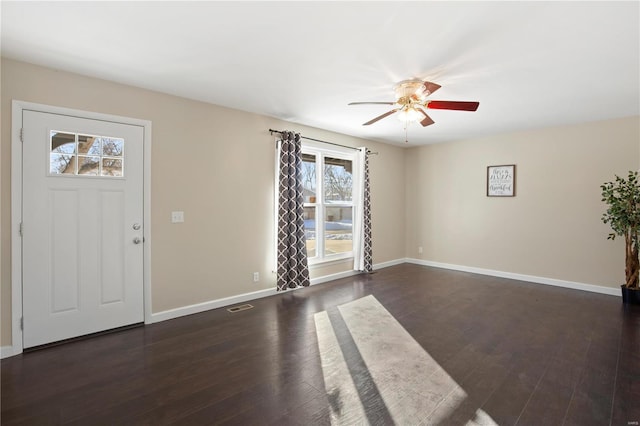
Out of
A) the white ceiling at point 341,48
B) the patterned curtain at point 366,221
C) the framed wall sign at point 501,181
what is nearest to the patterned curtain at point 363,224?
the patterned curtain at point 366,221

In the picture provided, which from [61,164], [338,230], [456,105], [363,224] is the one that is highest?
[456,105]

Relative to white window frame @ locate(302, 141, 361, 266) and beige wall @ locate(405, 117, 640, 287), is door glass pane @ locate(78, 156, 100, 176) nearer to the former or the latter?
white window frame @ locate(302, 141, 361, 266)

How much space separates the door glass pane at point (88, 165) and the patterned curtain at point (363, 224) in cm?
392

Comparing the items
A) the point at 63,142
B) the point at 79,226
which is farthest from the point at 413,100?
the point at 79,226

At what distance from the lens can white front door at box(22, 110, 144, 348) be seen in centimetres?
276

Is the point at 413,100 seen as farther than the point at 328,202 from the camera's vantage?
No

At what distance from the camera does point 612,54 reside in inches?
100

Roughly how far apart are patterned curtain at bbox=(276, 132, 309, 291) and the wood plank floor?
1.81 ft

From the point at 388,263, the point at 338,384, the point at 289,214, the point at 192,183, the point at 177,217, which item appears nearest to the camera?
the point at 338,384

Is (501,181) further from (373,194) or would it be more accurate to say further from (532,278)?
(373,194)

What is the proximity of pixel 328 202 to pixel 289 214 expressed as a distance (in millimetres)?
1193

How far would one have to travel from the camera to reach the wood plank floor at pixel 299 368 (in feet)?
6.26

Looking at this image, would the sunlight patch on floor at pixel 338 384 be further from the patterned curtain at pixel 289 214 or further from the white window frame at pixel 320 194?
the white window frame at pixel 320 194

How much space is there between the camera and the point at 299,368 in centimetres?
243
